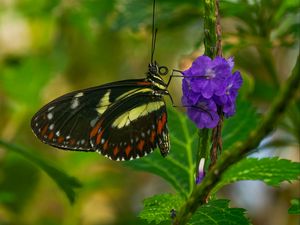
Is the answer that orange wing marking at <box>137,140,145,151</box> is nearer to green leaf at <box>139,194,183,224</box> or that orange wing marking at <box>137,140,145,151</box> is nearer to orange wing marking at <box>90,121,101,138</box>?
orange wing marking at <box>90,121,101,138</box>

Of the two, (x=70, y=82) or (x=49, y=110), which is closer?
(x=49, y=110)

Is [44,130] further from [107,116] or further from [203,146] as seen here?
[203,146]

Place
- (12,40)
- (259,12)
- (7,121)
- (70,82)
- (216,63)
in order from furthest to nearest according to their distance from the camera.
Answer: (12,40) < (70,82) < (7,121) < (259,12) < (216,63)

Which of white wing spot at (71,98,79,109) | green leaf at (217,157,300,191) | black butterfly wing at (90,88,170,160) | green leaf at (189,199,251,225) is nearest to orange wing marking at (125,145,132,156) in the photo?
black butterfly wing at (90,88,170,160)

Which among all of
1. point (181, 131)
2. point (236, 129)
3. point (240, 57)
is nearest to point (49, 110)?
point (181, 131)

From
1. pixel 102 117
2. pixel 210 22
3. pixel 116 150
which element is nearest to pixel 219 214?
pixel 210 22

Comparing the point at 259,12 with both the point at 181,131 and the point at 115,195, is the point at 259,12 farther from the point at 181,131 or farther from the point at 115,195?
the point at 115,195
